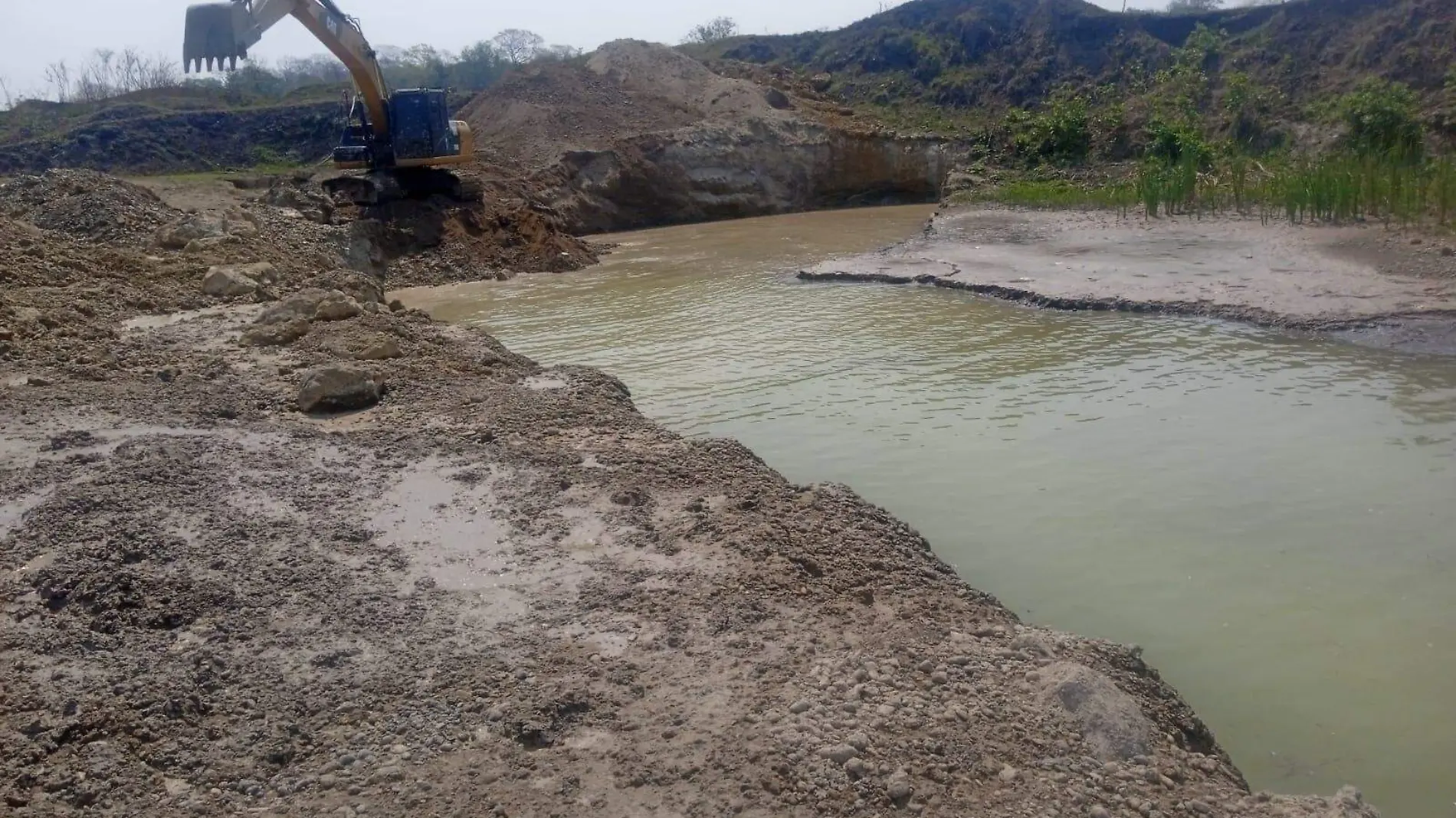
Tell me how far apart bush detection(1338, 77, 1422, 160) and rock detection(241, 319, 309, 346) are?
18.7 metres

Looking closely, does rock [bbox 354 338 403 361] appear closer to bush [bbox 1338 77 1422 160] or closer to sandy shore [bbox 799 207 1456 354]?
sandy shore [bbox 799 207 1456 354]

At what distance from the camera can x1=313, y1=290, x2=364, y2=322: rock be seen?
9.60 meters

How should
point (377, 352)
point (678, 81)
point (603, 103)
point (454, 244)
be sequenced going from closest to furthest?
point (377, 352), point (454, 244), point (603, 103), point (678, 81)

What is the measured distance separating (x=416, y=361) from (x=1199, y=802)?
6.89 meters

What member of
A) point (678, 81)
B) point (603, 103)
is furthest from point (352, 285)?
point (678, 81)

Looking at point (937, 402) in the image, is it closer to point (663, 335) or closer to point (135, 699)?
point (663, 335)

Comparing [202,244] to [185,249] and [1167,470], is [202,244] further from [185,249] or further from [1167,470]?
[1167,470]

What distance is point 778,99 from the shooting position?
29953mm

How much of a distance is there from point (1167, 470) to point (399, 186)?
1494cm

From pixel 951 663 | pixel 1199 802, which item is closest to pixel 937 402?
pixel 951 663

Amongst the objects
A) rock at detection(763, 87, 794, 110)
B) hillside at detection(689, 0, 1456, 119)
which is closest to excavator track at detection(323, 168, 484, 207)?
rock at detection(763, 87, 794, 110)

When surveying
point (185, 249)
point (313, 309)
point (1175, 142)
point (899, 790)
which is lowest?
point (899, 790)

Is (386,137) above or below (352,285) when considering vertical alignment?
above

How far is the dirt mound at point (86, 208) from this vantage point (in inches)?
509
